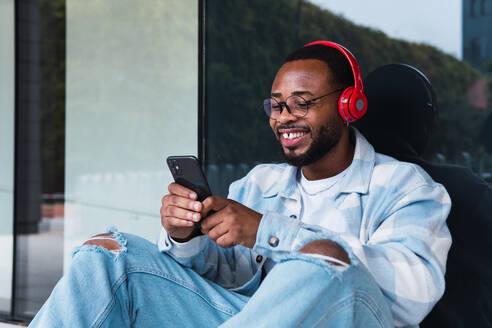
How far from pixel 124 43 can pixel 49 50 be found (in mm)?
1463

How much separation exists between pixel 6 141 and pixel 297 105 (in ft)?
7.99

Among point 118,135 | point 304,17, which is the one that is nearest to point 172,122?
point 118,135

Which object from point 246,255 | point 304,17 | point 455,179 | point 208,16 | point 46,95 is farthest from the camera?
point 46,95

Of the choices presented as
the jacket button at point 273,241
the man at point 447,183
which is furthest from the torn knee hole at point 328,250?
the man at point 447,183

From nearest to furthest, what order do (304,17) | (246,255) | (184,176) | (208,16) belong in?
(184,176) → (246,255) → (304,17) → (208,16)

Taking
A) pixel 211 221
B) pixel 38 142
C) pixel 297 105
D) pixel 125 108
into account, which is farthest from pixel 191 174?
pixel 38 142

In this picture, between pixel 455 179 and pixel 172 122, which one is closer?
pixel 455 179

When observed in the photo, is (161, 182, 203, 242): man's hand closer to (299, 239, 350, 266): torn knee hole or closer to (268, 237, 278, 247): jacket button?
(268, 237, 278, 247): jacket button

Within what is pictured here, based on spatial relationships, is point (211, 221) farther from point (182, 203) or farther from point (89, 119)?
point (89, 119)

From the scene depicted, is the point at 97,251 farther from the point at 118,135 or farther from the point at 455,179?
the point at 118,135

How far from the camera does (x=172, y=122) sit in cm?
274

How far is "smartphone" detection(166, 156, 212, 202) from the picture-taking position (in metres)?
1.48

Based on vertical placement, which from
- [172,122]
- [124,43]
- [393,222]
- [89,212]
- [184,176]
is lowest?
[89,212]

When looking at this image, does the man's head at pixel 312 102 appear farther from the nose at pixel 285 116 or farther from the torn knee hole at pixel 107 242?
the torn knee hole at pixel 107 242
